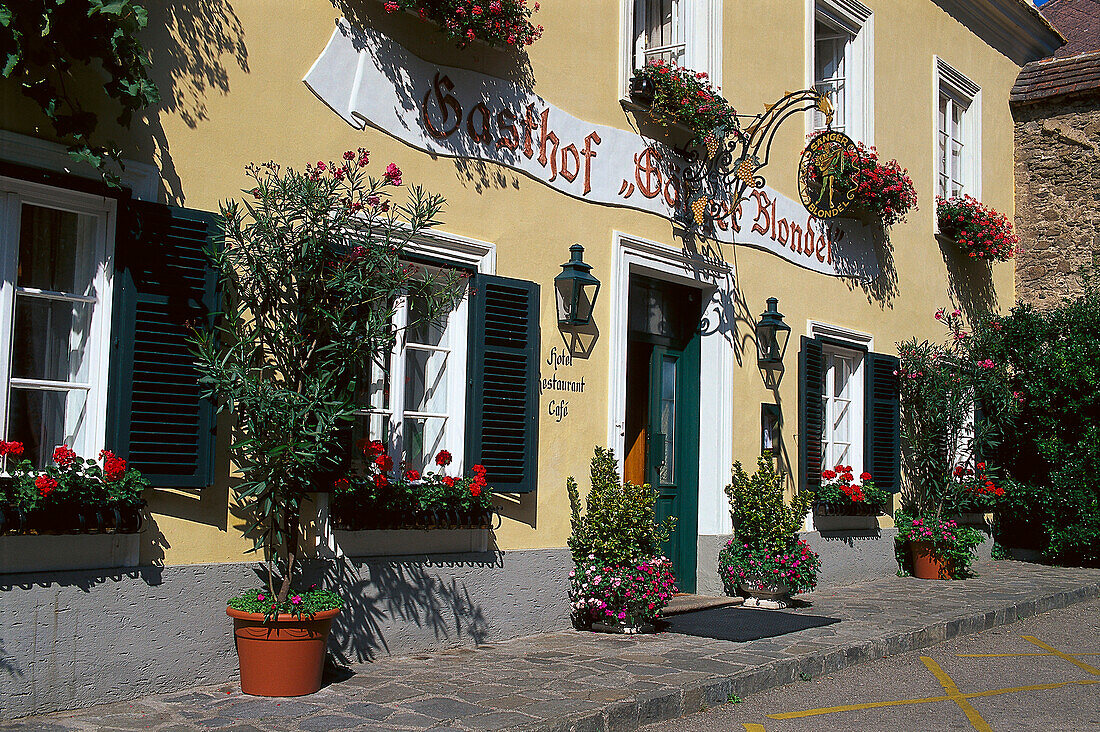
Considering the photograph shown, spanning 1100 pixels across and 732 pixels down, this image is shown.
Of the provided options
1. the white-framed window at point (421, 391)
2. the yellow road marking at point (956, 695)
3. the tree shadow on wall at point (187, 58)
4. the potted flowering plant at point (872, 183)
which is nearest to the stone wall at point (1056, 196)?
the potted flowering plant at point (872, 183)

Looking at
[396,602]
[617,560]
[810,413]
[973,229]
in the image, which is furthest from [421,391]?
[973,229]

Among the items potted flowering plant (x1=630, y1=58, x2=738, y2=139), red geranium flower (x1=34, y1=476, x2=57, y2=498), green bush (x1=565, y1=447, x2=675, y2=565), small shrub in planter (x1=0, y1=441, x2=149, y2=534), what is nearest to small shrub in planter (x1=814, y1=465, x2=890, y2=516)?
green bush (x1=565, y1=447, x2=675, y2=565)

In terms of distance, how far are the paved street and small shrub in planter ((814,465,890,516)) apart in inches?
83.6

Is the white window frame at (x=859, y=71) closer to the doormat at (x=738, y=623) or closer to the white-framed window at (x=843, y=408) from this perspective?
the white-framed window at (x=843, y=408)

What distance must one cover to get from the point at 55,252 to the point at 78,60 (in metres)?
0.88

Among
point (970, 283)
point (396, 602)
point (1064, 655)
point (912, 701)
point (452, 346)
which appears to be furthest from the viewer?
point (970, 283)

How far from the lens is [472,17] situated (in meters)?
6.48

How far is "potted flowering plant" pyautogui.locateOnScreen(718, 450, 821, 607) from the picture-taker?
8.53m

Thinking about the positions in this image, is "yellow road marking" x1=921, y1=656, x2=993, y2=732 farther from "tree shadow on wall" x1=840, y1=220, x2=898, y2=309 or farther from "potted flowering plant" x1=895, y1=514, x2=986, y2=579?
"tree shadow on wall" x1=840, y1=220, x2=898, y2=309

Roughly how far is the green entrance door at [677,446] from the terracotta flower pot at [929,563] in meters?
3.14

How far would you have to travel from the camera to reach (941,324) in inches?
486

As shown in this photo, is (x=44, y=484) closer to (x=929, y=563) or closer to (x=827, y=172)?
(x=827, y=172)

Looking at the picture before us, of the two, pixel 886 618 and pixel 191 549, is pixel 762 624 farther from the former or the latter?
pixel 191 549

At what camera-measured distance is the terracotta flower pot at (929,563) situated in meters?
10.8
